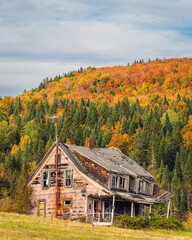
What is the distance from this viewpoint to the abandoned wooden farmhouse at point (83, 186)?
51000 mm

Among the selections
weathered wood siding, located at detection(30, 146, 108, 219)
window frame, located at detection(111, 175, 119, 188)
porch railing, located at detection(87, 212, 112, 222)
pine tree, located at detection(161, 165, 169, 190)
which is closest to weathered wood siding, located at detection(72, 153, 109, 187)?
weathered wood siding, located at detection(30, 146, 108, 219)

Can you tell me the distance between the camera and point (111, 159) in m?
57.7

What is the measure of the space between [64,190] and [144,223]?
10039 millimetres

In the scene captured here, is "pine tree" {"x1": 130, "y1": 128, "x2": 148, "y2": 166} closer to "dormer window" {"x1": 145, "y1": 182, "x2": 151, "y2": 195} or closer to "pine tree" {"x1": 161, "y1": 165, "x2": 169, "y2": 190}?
"pine tree" {"x1": 161, "y1": 165, "x2": 169, "y2": 190}

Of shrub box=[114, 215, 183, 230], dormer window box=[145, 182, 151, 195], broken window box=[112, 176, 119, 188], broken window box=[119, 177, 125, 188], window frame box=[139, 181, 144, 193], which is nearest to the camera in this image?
shrub box=[114, 215, 183, 230]

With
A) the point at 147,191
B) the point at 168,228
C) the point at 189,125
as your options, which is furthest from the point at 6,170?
the point at 168,228

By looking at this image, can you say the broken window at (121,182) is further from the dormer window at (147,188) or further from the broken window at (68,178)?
the broken window at (68,178)

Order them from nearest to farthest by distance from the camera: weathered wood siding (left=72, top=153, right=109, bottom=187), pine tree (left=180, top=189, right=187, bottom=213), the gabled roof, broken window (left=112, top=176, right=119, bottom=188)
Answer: weathered wood siding (left=72, top=153, right=109, bottom=187), broken window (left=112, top=176, right=119, bottom=188), the gabled roof, pine tree (left=180, top=189, right=187, bottom=213)

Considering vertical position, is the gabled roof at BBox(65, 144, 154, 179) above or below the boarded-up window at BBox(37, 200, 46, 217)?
above

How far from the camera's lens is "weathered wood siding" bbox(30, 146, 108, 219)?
51.0 meters

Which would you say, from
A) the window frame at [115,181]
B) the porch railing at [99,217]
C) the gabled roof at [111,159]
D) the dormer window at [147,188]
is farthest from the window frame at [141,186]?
the porch railing at [99,217]

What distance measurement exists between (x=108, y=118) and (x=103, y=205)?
137 metres

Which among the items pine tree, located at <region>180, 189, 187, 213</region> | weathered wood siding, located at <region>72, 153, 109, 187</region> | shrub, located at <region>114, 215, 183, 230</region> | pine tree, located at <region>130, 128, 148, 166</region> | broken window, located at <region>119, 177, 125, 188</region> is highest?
pine tree, located at <region>130, 128, 148, 166</region>

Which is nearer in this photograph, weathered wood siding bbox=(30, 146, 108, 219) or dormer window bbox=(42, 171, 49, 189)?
weathered wood siding bbox=(30, 146, 108, 219)
